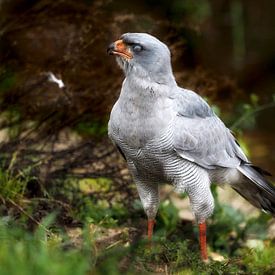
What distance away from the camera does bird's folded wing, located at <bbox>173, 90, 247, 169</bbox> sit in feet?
16.6

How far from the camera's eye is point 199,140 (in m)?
5.21

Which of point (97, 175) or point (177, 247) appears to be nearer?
point (177, 247)

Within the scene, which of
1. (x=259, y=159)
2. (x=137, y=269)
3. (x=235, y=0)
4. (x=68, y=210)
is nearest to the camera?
(x=137, y=269)

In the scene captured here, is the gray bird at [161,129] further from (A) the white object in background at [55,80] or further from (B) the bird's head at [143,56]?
(A) the white object in background at [55,80]

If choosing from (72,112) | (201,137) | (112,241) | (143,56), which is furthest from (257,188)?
(72,112)

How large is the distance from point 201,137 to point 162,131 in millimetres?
378

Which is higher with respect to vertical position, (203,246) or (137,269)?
(137,269)

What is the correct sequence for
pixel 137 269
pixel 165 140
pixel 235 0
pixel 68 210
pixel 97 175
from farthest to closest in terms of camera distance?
pixel 235 0, pixel 97 175, pixel 68 210, pixel 165 140, pixel 137 269

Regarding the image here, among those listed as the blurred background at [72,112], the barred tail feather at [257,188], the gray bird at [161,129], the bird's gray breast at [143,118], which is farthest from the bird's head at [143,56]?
the blurred background at [72,112]

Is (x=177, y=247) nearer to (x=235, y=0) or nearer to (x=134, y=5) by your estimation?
(x=134, y=5)

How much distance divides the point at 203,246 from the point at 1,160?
1.54 meters

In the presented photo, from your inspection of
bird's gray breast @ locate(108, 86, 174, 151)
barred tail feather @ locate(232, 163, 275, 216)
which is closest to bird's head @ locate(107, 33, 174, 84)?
bird's gray breast @ locate(108, 86, 174, 151)

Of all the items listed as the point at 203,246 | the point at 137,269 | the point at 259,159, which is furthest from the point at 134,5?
the point at 137,269

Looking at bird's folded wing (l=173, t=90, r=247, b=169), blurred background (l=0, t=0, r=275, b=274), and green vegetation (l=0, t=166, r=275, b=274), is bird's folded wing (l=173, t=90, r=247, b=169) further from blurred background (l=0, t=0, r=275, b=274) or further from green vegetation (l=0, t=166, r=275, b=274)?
blurred background (l=0, t=0, r=275, b=274)
